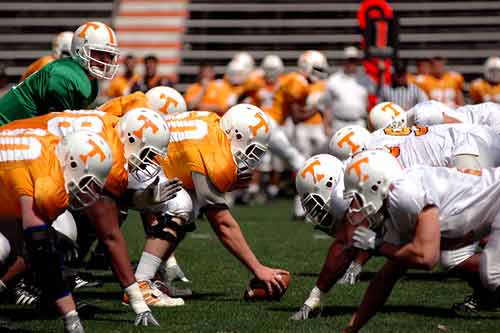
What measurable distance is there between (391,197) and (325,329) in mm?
897

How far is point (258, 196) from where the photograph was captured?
15.3 meters

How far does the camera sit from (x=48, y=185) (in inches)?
195

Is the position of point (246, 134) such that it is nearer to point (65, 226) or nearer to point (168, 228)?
point (168, 228)

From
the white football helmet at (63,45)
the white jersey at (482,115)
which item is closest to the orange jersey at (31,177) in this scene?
the white jersey at (482,115)

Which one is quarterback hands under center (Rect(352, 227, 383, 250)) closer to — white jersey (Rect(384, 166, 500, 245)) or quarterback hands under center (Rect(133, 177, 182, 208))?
white jersey (Rect(384, 166, 500, 245))

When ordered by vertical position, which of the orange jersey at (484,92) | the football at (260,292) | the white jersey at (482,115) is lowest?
the orange jersey at (484,92)

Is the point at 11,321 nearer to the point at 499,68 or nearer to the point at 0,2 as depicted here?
the point at 499,68

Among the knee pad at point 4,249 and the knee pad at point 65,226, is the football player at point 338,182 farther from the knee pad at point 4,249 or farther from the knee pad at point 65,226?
the knee pad at point 4,249

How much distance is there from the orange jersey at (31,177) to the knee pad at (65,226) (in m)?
0.77

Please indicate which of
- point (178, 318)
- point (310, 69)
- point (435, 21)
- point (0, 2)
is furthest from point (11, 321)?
point (0, 2)

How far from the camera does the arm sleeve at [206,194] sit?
6238 millimetres

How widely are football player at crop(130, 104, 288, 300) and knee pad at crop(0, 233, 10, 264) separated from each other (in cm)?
125

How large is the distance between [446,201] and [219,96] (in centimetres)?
1018

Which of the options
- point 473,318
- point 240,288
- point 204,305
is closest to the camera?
point 473,318
